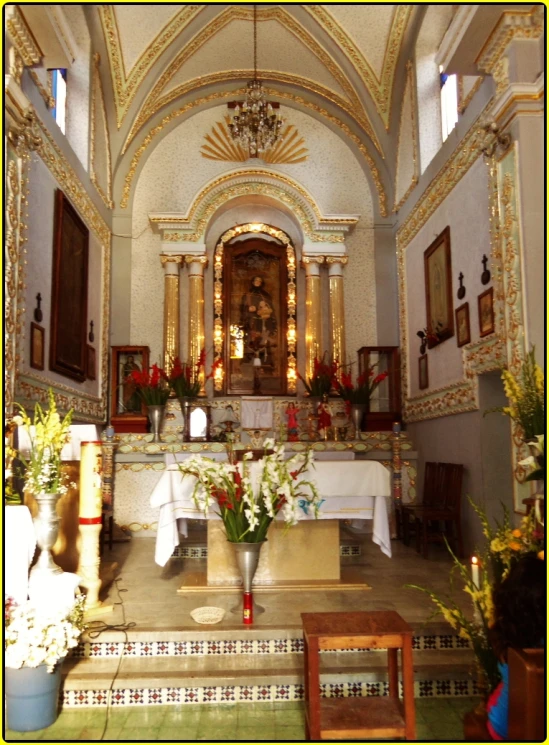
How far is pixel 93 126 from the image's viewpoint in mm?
9883

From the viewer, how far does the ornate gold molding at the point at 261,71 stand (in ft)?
32.5

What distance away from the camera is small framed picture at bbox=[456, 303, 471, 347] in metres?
7.39

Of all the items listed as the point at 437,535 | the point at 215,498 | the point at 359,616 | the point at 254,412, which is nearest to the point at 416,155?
the point at 254,412

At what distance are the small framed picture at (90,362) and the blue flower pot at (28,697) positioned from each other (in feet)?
19.9

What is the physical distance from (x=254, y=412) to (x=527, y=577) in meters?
8.03

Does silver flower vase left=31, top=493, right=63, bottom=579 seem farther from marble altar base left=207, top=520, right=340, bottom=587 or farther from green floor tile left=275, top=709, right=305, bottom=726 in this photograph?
green floor tile left=275, top=709, right=305, bottom=726

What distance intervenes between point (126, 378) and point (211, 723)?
24.4ft

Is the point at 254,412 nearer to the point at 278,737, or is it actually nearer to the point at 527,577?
the point at 278,737

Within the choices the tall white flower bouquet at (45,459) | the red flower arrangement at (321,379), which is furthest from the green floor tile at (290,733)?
the red flower arrangement at (321,379)

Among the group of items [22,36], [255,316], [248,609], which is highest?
[22,36]

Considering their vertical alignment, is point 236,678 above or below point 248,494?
below

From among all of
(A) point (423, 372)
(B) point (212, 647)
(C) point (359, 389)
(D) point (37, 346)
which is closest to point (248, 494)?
(B) point (212, 647)

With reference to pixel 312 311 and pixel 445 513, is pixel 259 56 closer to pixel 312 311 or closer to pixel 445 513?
pixel 312 311

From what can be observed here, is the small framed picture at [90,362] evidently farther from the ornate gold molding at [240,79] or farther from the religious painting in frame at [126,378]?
the ornate gold molding at [240,79]
